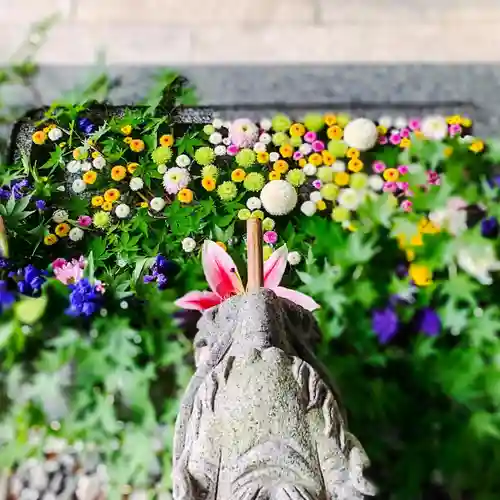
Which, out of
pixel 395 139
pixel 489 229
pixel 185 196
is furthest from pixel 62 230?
pixel 489 229

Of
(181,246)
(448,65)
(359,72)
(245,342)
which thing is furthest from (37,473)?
(448,65)

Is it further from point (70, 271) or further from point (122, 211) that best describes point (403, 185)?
point (70, 271)

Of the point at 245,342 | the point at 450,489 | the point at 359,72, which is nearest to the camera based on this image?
the point at 245,342

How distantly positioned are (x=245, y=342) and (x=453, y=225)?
2.17 ft

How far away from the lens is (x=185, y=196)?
1453 millimetres

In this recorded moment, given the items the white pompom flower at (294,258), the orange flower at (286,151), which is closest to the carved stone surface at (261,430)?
the white pompom flower at (294,258)

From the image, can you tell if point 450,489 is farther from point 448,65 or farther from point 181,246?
point 448,65

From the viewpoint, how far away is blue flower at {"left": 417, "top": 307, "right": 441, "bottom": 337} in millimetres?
1328

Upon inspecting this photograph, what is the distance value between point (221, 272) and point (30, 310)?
354 mm

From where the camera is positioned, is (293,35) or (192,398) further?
(293,35)

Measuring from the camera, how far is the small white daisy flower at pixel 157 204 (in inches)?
57.1

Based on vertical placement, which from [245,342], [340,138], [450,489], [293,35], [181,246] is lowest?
[450,489]

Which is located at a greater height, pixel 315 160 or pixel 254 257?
pixel 315 160

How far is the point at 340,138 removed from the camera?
60.4 inches
